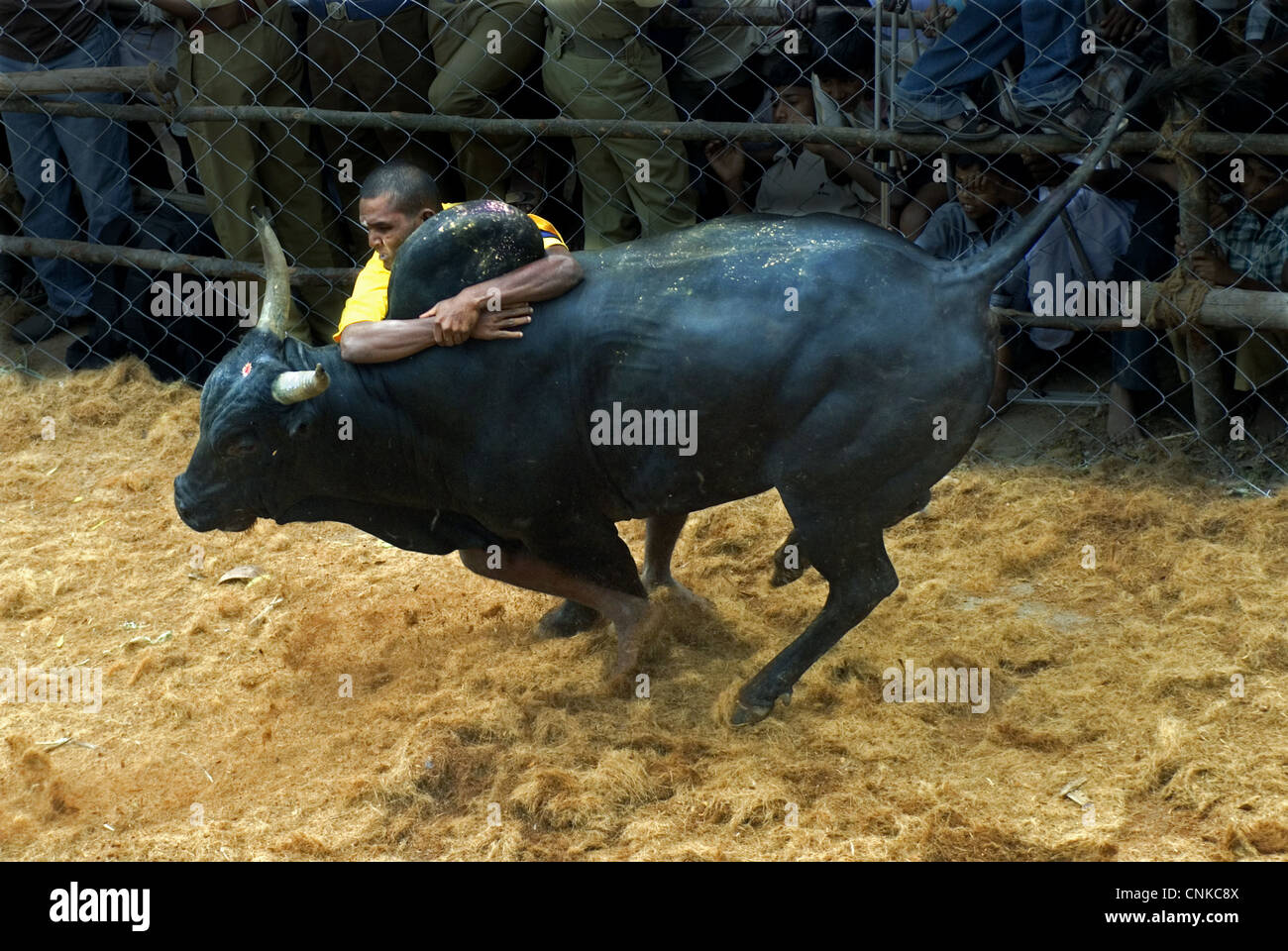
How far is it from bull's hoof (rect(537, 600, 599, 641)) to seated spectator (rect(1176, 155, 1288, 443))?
2.46 m

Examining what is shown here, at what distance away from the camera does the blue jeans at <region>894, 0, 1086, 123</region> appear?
4773mm

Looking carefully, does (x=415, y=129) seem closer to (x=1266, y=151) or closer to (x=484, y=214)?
(x=484, y=214)

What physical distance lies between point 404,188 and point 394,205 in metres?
0.06

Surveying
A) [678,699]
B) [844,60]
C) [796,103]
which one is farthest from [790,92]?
[678,699]

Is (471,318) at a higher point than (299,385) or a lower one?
higher

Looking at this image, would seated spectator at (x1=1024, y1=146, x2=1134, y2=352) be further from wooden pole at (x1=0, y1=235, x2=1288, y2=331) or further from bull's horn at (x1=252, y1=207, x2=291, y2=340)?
bull's horn at (x1=252, y1=207, x2=291, y2=340)

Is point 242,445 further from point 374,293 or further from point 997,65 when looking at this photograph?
point 997,65

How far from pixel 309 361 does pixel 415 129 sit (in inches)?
75.9

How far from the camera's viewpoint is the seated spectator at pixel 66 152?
607 centimetres

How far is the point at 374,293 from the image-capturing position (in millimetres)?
3891

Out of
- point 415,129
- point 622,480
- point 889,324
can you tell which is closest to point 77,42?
A: point 415,129

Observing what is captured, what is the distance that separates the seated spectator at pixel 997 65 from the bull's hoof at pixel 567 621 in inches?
82.2

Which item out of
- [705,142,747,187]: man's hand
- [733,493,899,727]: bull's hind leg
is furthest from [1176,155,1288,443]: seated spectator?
[733,493,899,727]: bull's hind leg

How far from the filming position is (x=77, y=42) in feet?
20.0
